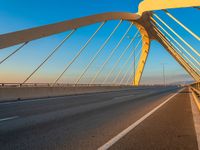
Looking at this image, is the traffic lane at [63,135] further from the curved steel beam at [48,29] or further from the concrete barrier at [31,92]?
the curved steel beam at [48,29]

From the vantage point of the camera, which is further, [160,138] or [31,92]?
[31,92]

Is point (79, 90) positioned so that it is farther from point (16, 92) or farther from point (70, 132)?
point (70, 132)

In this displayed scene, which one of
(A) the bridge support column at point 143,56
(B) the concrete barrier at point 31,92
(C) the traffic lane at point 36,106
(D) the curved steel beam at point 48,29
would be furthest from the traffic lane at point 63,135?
(A) the bridge support column at point 143,56

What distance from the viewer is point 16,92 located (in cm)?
1945

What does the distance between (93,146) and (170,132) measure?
251cm

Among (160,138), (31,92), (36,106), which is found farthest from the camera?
(31,92)

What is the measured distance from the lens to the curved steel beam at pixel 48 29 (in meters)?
21.8

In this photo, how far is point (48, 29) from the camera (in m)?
25.9

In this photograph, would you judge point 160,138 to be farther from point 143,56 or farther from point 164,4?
point 143,56

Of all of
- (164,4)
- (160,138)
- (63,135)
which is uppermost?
(164,4)

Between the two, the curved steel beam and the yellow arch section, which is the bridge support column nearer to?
the yellow arch section

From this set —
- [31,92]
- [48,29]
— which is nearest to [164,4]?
[48,29]

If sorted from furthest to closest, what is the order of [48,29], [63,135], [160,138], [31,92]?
1. [48,29]
2. [31,92]
3. [63,135]
4. [160,138]

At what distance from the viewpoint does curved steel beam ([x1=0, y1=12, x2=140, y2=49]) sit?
21.8m
